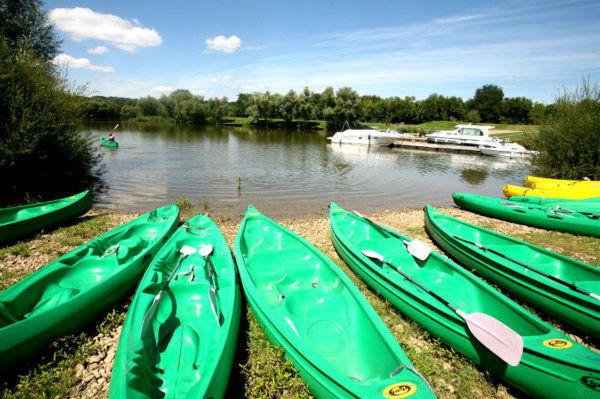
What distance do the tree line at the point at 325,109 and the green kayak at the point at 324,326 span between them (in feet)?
204

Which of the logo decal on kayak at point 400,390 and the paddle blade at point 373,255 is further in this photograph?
the paddle blade at point 373,255

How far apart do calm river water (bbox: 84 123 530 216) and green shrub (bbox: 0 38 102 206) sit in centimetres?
220

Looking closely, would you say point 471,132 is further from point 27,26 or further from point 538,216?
point 27,26

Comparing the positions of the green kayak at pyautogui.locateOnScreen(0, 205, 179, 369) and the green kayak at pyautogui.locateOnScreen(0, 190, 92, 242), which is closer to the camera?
the green kayak at pyautogui.locateOnScreen(0, 205, 179, 369)

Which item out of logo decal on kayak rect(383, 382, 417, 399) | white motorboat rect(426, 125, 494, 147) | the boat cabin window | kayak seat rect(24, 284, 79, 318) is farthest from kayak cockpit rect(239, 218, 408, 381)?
the boat cabin window

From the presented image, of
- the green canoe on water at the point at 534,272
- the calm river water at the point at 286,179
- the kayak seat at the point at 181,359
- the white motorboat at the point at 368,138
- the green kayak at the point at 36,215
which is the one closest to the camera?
the kayak seat at the point at 181,359

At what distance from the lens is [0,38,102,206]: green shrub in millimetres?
10523

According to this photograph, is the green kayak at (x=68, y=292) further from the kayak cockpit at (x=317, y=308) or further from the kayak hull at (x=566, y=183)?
the kayak hull at (x=566, y=183)

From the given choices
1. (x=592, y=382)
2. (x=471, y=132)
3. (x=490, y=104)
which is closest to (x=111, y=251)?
(x=592, y=382)

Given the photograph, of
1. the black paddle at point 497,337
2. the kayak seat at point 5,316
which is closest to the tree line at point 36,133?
the kayak seat at point 5,316

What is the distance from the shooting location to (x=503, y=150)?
32750 millimetres

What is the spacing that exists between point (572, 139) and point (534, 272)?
15568 millimetres

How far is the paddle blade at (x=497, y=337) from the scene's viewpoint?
140 inches

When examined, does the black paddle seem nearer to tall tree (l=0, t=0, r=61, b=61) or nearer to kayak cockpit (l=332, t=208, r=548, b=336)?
kayak cockpit (l=332, t=208, r=548, b=336)
